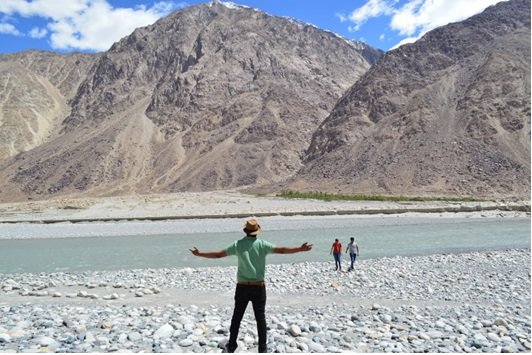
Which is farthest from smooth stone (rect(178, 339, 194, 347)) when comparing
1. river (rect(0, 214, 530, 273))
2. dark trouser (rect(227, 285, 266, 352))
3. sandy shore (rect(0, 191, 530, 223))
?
sandy shore (rect(0, 191, 530, 223))

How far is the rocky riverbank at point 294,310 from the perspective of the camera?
30.0ft

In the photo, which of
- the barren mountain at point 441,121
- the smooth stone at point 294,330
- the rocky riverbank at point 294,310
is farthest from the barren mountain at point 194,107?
the smooth stone at point 294,330

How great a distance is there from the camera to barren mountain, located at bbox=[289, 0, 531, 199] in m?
82.0

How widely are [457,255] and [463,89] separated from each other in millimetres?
79045

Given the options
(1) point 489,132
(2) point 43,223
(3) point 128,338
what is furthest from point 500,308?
(1) point 489,132

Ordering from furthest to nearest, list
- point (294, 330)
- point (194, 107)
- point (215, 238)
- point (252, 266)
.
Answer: point (194, 107) < point (215, 238) < point (294, 330) < point (252, 266)

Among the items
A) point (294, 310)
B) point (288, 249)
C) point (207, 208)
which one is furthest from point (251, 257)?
point (207, 208)

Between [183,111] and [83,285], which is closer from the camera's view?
[83,285]

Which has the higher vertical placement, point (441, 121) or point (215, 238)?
point (441, 121)

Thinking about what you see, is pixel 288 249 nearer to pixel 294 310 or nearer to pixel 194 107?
pixel 294 310

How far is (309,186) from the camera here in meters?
92.7

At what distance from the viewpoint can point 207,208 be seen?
6681cm

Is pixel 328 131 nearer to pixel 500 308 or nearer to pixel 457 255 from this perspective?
pixel 457 255

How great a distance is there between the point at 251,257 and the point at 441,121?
90.9 m
